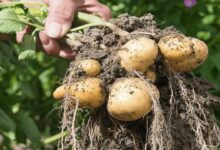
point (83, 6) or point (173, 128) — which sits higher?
point (83, 6)

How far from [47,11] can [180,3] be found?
110 cm

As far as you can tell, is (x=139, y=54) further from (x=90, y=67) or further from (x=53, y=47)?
(x=53, y=47)

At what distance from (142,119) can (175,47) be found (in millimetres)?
246

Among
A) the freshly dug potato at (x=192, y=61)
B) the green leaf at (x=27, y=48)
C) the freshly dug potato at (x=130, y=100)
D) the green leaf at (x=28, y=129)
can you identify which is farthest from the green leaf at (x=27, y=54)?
the green leaf at (x=28, y=129)

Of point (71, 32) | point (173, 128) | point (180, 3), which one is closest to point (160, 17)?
point (180, 3)

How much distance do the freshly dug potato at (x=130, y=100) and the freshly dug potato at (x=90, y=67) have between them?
0.28 feet

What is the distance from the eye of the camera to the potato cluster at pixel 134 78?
1656mm

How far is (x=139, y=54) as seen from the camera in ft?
5.65

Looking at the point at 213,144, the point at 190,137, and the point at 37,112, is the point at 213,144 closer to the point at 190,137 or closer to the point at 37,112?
the point at 190,137

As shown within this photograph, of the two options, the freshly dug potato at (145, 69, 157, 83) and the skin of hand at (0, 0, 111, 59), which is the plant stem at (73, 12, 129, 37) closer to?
the skin of hand at (0, 0, 111, 59)

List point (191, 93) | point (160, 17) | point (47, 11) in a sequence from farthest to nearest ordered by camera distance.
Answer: point (160, 17), point (47, 11), point (191, 93)

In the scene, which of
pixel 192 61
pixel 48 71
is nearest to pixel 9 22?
pixel 192 61

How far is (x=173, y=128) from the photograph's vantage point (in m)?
1.77

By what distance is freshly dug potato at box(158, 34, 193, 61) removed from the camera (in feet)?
5.73
